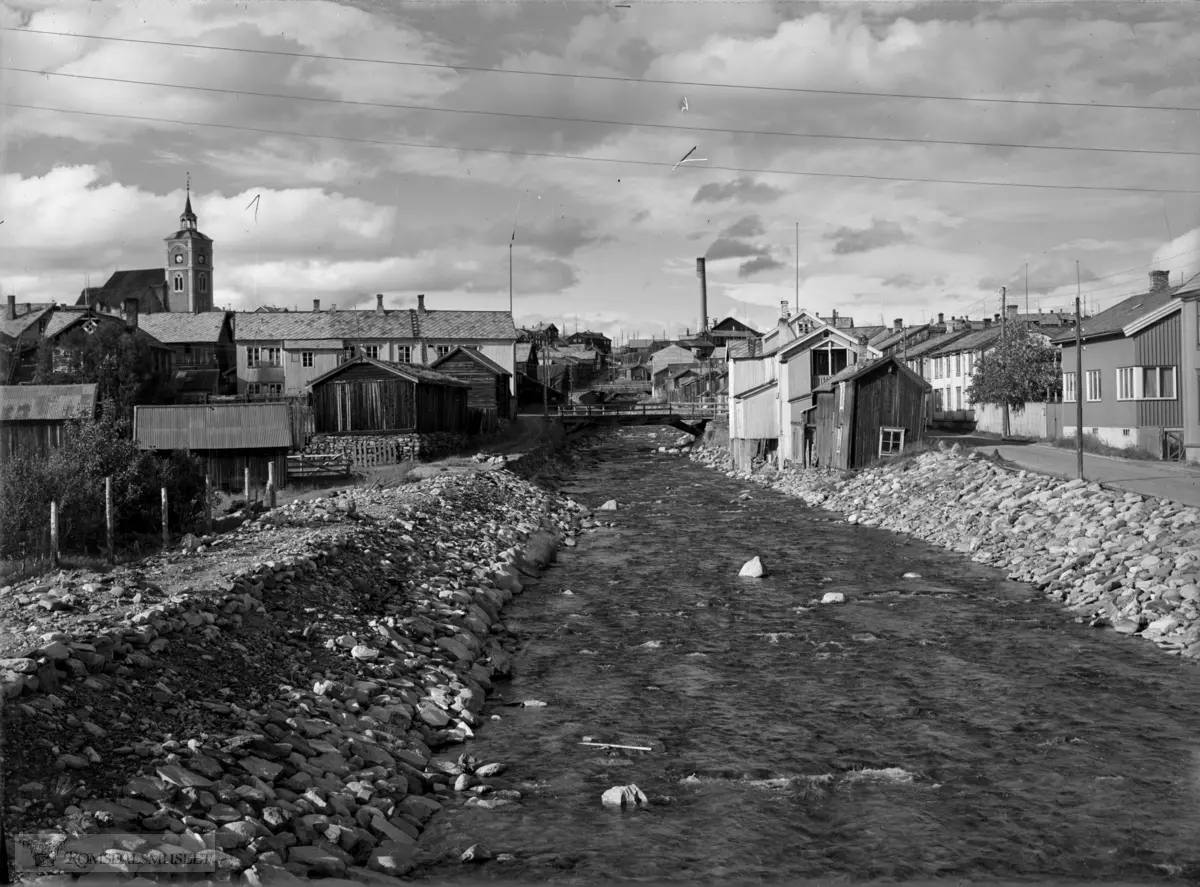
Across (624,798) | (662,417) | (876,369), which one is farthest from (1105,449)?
(662,417)

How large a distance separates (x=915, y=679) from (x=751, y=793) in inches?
194

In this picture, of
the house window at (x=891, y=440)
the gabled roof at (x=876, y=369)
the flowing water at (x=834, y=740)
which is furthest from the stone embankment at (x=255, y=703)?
the house window at (x=891, y=440)

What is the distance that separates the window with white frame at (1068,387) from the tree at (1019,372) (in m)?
8.05

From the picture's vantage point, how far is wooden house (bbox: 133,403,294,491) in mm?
34594

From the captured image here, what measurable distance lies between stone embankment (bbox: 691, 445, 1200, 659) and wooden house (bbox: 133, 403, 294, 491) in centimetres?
1841

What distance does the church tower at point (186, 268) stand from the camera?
11306cm

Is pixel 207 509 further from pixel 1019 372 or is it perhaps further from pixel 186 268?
pixel 186 268

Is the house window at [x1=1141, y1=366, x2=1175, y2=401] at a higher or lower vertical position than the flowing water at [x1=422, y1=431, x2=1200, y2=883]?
higher

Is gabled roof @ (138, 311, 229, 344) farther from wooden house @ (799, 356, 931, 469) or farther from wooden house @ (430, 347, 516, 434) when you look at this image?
wooden house @ (799, 356, 931, 469)

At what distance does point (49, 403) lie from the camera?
1334 inches

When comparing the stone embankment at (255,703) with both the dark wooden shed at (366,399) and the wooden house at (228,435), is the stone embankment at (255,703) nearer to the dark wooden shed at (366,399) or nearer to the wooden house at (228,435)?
the wooden house at (228,435)

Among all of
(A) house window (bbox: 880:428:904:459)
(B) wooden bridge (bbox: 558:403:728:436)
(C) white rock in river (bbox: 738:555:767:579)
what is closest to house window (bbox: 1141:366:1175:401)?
(A) house window (bbox: 880:428:904:459)

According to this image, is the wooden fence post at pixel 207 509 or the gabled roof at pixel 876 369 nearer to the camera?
the wooden fence post at pixel 207 509

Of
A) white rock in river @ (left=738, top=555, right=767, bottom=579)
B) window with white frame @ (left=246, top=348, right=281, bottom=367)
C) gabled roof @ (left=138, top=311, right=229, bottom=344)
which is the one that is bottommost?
white rock in river @ (left=738, top=555, right=767, bottom=579)
